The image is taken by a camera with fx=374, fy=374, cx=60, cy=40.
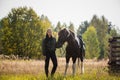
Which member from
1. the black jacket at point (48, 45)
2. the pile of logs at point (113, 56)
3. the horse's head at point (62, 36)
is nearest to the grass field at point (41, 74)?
the pile of logs at point (113, 56)

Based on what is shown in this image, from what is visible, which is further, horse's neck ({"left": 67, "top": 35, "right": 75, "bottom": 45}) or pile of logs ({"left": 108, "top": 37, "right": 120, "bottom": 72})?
pile of logs ({"left": 108, "top": 37, "right": 120, "bottom": 72})

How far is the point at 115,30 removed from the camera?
76562 millimetres

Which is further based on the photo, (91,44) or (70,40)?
(91,44)

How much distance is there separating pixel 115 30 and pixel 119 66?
59844 millimetres

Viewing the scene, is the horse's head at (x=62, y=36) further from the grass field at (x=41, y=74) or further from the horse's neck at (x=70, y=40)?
the grass field at (x=41, y=74)

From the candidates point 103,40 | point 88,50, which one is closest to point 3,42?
point 88,50

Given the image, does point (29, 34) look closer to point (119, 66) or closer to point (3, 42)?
point (3, 42)

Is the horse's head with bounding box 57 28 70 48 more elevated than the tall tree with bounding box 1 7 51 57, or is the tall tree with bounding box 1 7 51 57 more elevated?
the tall tree with bounding box 1 7 51 57

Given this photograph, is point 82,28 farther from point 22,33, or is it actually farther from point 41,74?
point 41,74

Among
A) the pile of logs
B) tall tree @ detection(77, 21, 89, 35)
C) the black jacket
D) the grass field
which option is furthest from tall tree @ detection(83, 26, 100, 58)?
the black jacket

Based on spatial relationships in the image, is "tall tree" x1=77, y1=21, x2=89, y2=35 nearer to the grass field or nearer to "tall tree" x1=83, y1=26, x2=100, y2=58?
"tall tree" x1=83, y1=26, x2=100, y2=58

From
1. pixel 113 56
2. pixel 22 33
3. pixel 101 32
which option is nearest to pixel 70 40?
pixel 113 56

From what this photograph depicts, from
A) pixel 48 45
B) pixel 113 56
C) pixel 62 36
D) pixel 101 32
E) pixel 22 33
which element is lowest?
pixel 113 56

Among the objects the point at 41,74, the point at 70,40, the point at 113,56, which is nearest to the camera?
the point at 70,40
